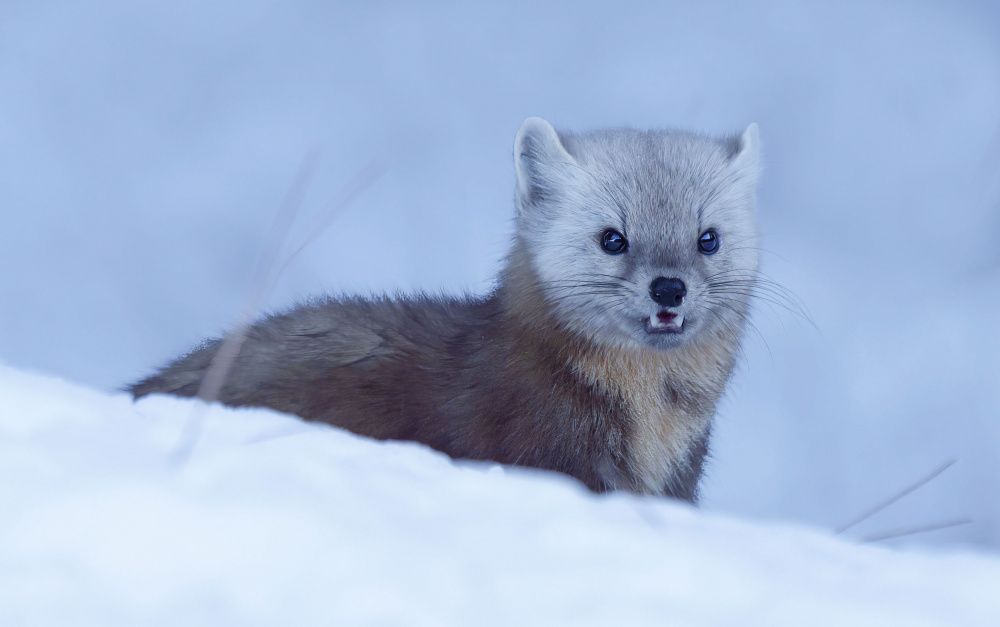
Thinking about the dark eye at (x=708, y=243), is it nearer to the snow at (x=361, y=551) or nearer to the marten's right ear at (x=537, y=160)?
the marten's right ear at (x=537, y=160)

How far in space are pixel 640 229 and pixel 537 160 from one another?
0.46 metres

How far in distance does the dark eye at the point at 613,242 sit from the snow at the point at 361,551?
3.94 feet

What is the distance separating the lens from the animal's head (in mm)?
2426

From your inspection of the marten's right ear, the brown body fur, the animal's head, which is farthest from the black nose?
the marten's right ear

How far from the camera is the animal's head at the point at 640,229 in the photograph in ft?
7.96

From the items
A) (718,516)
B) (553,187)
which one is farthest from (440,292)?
(718,516)

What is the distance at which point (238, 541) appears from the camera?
114cm

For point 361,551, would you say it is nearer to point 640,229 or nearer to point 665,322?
point 665,322

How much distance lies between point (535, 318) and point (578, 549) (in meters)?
1.36

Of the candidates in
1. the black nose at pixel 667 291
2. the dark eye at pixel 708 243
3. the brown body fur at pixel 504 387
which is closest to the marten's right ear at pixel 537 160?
the brown body fur at pixel 504 387

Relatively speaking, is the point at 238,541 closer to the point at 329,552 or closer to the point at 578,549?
the point at 329,552

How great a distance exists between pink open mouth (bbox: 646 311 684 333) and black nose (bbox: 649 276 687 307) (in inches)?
1.4

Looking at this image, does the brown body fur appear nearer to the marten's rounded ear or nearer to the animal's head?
the animal's head

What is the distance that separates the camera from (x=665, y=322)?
2371mm
